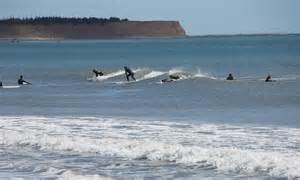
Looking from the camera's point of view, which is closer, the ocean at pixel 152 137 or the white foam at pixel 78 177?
the white foam at pixel 78 177

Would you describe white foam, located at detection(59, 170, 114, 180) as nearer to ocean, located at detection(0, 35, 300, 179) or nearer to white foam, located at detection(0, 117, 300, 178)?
ocean, located at detection(0, 35, 300, 179)

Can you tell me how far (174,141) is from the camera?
13.7 m

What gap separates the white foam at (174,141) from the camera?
36.6 feet

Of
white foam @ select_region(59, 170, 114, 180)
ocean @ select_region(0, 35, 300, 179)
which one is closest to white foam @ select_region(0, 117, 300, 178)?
ocean @ select_region(0, 35, 300, 179)

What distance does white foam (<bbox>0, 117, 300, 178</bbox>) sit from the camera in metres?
11.2

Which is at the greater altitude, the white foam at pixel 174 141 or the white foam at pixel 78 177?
the white foam at pixel 174 141

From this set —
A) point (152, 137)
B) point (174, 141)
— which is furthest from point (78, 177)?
point (152, 137)

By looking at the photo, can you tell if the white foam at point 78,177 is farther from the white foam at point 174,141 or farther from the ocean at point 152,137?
the white foam at point 174,141

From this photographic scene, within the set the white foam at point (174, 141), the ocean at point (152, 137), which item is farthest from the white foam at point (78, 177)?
the white foam at point (174, 141)

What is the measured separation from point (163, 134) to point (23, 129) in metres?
3.03

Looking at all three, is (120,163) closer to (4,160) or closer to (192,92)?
(4,160)

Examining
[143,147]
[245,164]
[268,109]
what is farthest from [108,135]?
[268,109]

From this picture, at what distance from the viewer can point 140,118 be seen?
1859 centimetres

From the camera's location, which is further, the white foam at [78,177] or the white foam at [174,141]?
the white foam at [174,141]
